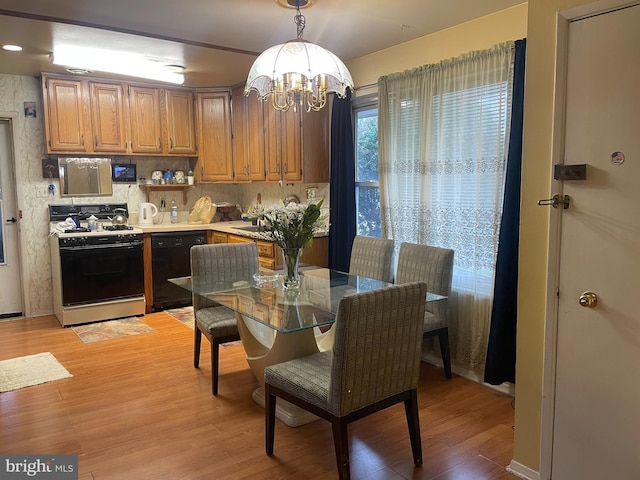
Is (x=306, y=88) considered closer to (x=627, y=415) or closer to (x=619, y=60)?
(x=619, y=60)

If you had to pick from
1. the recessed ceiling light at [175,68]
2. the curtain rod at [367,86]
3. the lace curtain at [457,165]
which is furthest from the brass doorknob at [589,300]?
the recessed ceiling light at [175,68]

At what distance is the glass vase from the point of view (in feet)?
9.30

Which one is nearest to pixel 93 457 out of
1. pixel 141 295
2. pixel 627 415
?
pixel 627 415

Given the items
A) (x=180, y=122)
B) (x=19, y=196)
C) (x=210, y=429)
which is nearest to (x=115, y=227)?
(x=19, y=196)

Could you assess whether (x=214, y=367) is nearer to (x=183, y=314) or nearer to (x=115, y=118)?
(x=183, y=314)

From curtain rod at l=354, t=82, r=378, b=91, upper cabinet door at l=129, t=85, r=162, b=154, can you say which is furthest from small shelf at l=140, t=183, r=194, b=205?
curtain rod at l=354, t=82, r=378, b=91

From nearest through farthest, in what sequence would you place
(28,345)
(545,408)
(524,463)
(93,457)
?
(545,408), (524,463), (93,457), (28,345)

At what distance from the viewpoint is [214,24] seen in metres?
3.25

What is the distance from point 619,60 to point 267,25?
7.28 feet

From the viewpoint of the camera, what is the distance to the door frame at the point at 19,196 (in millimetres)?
4809

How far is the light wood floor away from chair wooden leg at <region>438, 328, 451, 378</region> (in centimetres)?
9

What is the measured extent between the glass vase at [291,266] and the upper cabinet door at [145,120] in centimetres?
305

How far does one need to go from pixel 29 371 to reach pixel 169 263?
6.18 ft

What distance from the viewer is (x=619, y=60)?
1.79 meters
